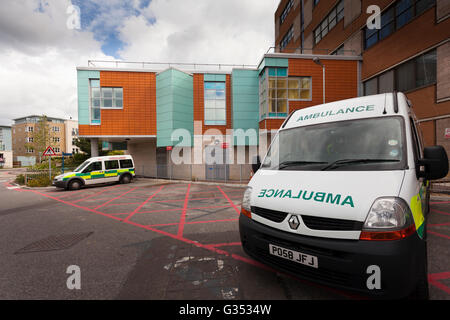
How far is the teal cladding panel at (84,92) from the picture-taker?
1681 centimetres

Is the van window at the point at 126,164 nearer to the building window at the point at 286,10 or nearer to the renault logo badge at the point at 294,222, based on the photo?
the renault logo badge at the point at 294,222

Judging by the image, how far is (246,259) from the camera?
3270mm

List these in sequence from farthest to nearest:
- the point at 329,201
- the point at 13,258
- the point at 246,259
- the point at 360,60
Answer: the point at 360,60 → the point at 13,258 → the point at 246,259 → the point at 329,201

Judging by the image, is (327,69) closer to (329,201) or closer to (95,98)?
(329,201)

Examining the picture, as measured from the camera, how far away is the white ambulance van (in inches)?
70.6

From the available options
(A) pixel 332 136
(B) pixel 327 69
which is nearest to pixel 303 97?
(B) pixel 327 69

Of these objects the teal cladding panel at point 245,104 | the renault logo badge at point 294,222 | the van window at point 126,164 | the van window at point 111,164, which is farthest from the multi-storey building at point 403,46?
the van window at point 111,164

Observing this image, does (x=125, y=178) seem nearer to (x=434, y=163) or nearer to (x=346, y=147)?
(x=346, y=147)

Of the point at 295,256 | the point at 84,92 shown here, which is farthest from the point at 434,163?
the point at 84,92

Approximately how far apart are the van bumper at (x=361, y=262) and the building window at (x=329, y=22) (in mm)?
21201

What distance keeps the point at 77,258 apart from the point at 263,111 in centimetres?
1478

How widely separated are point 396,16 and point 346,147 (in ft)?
52.5

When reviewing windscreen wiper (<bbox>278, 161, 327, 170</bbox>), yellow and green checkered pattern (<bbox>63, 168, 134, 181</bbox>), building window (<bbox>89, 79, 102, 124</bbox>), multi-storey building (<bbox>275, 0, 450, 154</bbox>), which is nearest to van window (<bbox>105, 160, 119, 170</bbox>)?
yellow and green checkered pattern (<bbox>63, 168, 134, 181</bbox>)

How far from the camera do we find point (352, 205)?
1.96 meters
